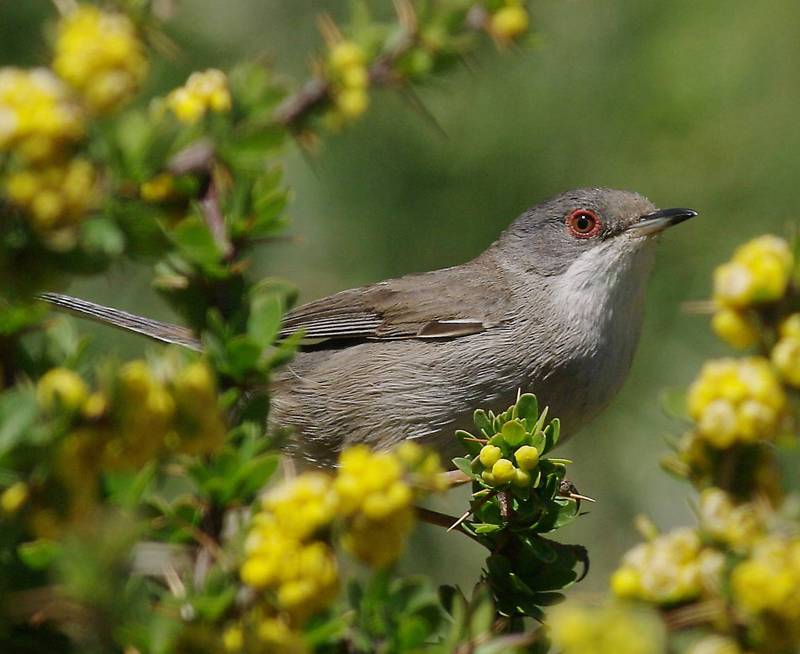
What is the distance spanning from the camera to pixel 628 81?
16.8 feet

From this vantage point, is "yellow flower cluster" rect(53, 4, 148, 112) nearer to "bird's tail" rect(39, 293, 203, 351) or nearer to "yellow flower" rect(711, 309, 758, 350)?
"yellow flower" rect(711, 309, 758, 350)

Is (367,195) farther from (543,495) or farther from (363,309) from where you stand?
(543,495)

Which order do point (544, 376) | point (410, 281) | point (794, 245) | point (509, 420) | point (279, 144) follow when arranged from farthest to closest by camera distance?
point (410, 281) → point (544, 376) → point (509, 420) → point (279, 144) → point (794, 245)

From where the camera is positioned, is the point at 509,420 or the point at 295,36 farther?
the point at 295,36

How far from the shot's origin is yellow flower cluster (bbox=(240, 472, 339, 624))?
4.33ft

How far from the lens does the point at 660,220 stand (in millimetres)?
A: 4602

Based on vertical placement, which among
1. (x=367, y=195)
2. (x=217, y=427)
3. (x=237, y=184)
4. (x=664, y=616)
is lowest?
(x=664, y=616)

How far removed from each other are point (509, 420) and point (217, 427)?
42.8 inches

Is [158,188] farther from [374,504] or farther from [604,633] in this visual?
[604,633]

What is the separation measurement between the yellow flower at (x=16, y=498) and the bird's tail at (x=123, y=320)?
3.07 metres

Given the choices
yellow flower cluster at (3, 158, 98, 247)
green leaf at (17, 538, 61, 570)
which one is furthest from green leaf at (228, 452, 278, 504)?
yellow flower cluster at (3, 158, 98, 247)

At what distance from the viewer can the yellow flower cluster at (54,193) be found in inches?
50.7

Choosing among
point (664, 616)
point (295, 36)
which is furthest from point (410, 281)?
point (664, 616)

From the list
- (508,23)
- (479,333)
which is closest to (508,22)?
(508,23)
